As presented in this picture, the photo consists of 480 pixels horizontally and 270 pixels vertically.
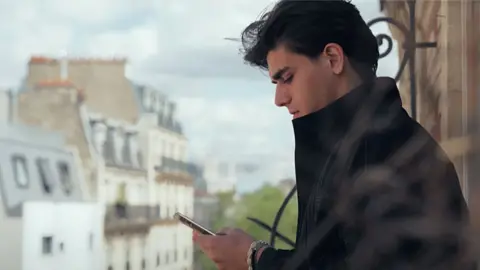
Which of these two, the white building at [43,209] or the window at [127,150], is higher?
the window at [127,150]

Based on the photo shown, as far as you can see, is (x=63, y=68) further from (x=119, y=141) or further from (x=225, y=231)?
(x=225, y=231)

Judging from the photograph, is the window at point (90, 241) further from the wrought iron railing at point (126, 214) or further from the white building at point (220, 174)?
the white building at point (220, 174)

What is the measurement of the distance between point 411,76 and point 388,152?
82 centimetres

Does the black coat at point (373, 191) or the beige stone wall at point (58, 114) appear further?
the beige stone wall at point (58, 114)

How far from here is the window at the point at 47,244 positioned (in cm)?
155

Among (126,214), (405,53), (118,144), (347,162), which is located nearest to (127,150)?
(118,144)

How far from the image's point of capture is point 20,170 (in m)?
1.55

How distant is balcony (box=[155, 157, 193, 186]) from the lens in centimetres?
147

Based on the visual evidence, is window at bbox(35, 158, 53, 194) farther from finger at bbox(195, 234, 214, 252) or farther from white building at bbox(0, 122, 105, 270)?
finger at bbox(195, 234, 214, 252)

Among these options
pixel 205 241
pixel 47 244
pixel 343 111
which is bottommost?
pixel 47 244

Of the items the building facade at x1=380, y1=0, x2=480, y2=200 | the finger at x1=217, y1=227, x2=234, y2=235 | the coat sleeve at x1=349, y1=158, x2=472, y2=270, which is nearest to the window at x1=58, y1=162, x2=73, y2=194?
the building facade at x1=380, y1=0, x2=480, y2=200

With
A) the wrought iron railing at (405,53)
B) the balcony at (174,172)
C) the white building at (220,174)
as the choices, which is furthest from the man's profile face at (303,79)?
the balcony at (174,172)

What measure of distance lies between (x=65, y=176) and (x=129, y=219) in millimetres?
151

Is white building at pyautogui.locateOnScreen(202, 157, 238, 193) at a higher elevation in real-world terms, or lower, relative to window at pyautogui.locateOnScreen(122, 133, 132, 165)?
lower
